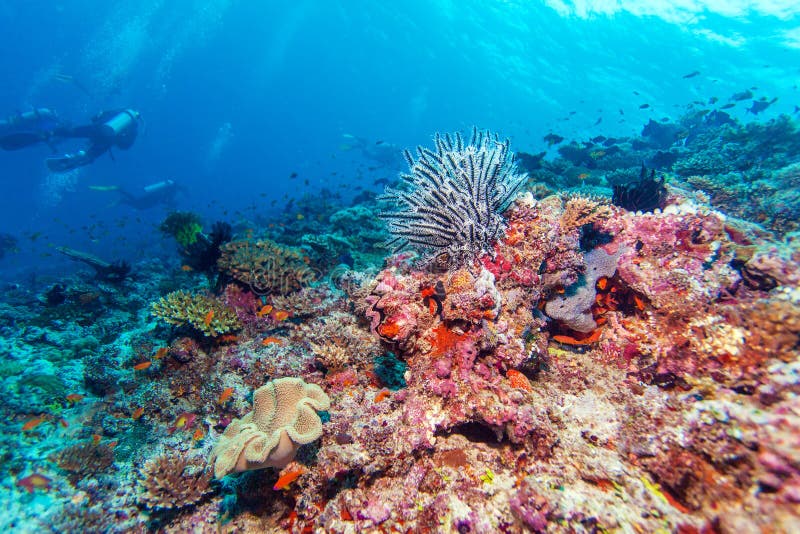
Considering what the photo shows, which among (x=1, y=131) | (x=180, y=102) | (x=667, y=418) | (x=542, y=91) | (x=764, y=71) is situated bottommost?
(x=667, y=418)

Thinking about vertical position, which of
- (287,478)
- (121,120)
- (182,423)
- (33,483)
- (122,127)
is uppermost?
(121,120)

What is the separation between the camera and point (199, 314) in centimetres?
629

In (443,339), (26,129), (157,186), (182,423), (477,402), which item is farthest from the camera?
(157,186)

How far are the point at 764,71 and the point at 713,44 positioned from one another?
7.62 m

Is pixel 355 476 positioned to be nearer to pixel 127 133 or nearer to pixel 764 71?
pixel 127 133

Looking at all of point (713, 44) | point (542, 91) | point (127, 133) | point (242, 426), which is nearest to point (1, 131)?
point (127, 133)

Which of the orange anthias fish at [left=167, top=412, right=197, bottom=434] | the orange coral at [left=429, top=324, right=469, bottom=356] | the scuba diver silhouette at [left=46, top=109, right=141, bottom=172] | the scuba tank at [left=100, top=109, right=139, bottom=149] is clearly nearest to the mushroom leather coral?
the orange coral at [left=429, top=324, right=469, bottom=356]

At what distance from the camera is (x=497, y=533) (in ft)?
8.57

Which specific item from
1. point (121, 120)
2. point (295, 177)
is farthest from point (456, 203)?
point (121, 120)

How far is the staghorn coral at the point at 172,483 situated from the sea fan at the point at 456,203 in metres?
3.97

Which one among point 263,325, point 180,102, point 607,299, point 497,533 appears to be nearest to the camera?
point 497,533

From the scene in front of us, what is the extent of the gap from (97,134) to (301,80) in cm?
9139

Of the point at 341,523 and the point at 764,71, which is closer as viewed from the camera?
the point at 341,523

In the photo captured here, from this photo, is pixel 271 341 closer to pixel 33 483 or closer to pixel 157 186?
pixel 33 483
